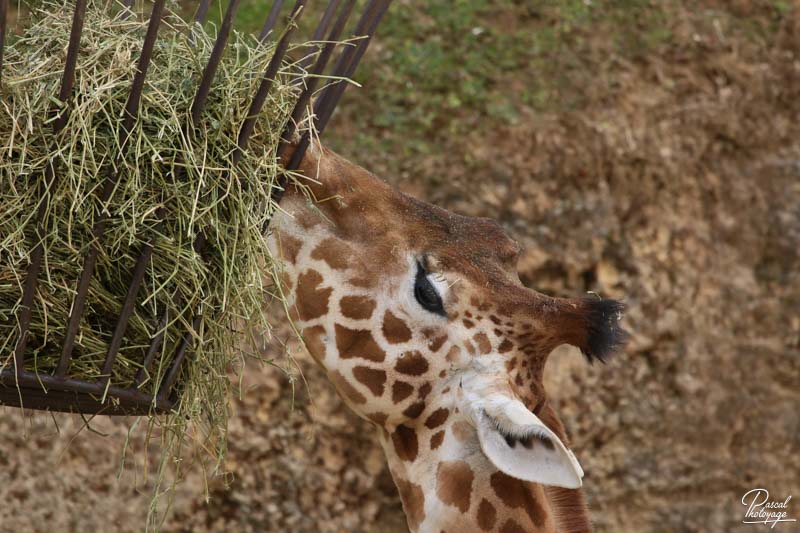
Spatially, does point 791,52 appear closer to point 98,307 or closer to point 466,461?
point 466,461

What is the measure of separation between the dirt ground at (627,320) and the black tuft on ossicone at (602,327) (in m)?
2.43

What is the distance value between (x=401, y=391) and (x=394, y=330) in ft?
0.64

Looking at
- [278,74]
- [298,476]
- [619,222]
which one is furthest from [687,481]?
[278,74]

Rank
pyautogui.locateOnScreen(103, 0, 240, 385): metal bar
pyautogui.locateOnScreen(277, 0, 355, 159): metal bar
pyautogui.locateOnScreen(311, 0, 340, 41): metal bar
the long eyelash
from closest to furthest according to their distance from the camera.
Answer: pyautogui.locateOnScreen(103, 0, 240, 385): metal bar → pyautogui.locateOnScreen(277, 0, 355, 159): metal bar → pyautogui.locateOnScreen(311, 0, 340, 41): metal bar → the long eyelash

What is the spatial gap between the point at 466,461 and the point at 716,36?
461 cm

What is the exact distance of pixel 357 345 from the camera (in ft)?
9.96

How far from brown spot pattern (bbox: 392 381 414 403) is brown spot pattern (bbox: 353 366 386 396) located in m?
0.04

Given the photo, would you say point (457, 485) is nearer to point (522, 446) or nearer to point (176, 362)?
point (522, 446)

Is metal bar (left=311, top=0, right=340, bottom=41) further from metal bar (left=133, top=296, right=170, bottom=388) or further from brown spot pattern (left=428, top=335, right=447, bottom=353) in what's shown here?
brown spot pattern (left=428, top=335, right=447, bottom=353)

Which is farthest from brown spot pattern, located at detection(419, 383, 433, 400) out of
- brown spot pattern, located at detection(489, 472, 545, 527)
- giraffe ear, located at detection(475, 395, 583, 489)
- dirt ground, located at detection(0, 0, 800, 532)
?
dirt ground, located at detection(0, 0, 800, 532)

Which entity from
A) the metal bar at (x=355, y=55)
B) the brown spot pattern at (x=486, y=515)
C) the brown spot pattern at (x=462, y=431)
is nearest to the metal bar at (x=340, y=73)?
the metal bar at (x=355, y=55)

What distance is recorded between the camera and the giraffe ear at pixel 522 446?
2.59 meters

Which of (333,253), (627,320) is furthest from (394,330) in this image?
(627,320)

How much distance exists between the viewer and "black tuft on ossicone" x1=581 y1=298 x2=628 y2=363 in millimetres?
3104
